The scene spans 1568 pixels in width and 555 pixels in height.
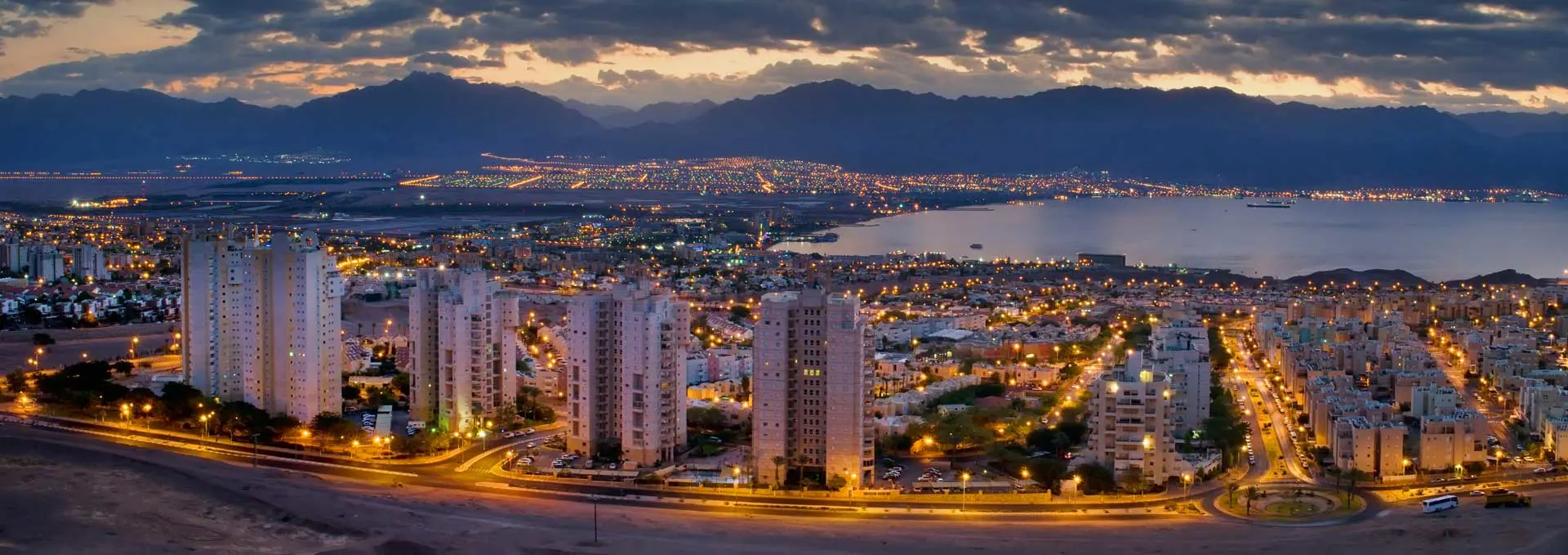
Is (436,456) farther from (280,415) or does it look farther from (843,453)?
(843,453)

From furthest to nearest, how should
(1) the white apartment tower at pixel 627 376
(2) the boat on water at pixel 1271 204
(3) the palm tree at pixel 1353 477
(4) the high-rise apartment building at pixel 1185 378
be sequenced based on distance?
(2) the boat on water at pixel 1271 204, (4) the high-rise apartment building at pixel 1185 378, (1) the white apartment tower at pixel 627 376, (3) the palm tree at pixel 1353 477

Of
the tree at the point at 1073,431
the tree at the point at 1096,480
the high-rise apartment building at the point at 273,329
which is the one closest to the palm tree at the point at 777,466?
the tree at the point at 1096,480

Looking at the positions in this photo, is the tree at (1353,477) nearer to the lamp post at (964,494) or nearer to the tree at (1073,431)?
the tree at (1073,431)

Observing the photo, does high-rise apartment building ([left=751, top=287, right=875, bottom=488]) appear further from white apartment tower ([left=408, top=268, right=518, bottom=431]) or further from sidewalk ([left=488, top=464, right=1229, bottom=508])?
white apartment tower ([left=408, top=268, right=518, bottom=431])

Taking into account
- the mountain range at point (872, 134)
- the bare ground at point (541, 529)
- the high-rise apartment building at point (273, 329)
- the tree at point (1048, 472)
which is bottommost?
the bare ground at point (541, 529)

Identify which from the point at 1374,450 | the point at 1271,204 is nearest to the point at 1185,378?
the point at 1374,450

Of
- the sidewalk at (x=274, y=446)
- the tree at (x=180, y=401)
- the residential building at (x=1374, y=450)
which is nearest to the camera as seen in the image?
the residential building at (x=1374, y=450)

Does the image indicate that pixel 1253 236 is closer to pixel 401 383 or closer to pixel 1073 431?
pixel 1073 431

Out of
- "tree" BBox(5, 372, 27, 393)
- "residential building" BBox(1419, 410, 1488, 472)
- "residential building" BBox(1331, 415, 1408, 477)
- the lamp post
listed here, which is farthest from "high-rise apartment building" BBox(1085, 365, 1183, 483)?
"tree" BBox(5, 372, 27, 393)
